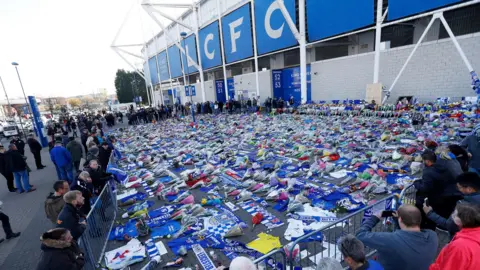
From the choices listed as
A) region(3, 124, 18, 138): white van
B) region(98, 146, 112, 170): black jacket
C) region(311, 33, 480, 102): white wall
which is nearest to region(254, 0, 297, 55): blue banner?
region(311, 33, 480, 102): white wall

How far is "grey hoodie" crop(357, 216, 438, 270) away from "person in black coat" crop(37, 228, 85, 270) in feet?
11.1

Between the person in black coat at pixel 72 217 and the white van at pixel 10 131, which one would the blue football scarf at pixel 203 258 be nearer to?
the person in black coat at pixel 72 217

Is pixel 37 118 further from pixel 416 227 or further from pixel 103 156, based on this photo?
pixel 416 227

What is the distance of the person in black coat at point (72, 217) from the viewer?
3.52m

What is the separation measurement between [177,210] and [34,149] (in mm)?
9011

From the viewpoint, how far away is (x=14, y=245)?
5.20m

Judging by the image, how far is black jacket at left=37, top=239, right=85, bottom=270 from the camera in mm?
2680

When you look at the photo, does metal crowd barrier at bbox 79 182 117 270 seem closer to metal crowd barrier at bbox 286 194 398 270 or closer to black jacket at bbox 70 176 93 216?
black jacket at bbox 70 176 93 216

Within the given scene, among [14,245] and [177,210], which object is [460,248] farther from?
[14,245]

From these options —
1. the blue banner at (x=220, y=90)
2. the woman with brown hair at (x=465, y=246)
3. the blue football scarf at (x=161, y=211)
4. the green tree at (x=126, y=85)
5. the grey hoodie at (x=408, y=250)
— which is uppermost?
the green tree at (x=126, y=85)

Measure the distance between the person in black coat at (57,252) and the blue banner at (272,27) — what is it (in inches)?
807

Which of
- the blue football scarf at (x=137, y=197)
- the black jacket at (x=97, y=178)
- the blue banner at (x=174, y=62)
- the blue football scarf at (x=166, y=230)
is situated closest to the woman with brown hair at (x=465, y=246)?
the blue football scarf at (x=166, y=230)

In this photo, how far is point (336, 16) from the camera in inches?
663

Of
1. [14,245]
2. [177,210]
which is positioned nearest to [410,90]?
[177,210]
